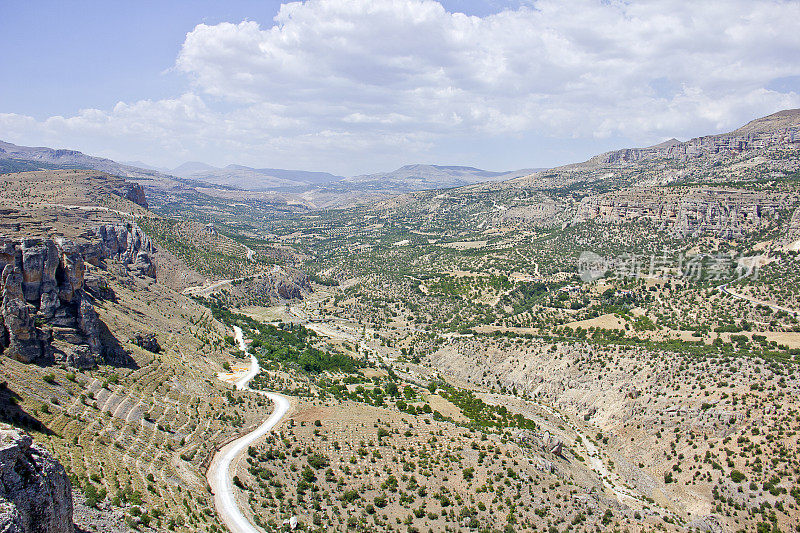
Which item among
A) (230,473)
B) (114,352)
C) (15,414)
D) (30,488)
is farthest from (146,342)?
(30,488)

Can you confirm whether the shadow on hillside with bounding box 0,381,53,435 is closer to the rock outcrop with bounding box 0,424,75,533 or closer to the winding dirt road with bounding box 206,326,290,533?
the winding dirt road with bounding box 206,326,290,533

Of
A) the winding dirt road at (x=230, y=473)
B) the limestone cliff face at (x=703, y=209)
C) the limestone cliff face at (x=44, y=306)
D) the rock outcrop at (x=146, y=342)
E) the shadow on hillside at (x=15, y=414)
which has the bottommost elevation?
the winding dirt road at (x=230, y=473)

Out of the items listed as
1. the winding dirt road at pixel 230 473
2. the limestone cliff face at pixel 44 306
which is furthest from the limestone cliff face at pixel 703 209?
the limestone cliff face at pixel 44 306

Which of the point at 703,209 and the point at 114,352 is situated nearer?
the point at 114,352

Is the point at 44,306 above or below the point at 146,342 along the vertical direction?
above

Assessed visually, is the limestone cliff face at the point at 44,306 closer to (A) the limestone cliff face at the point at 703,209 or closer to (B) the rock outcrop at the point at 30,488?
(B) the rock outcrop at the point at 30,488

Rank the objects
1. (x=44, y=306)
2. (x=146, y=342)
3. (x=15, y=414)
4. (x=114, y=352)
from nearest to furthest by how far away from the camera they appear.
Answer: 1. (x=15, y=414)
2. (x=44, y=306)
3. (x=114, y=352)
4. (x=146, y=342)

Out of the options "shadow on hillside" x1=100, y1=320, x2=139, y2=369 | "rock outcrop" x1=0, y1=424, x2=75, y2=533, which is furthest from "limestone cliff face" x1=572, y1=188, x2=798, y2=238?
"rock outcrop" x1=0, y1=424, x2=75, y2=533

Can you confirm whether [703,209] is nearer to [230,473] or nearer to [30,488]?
[230,473]
